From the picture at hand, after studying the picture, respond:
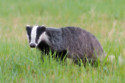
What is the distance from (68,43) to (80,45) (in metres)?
0.24

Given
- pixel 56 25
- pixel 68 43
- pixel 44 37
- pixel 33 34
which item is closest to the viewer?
pixel 33 34

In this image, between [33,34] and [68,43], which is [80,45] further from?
[33,34]

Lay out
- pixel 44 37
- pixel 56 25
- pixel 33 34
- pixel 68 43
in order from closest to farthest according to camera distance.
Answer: pixel 33 34 < pixel 44 37 < pixel 68 43 < pixel 56 25

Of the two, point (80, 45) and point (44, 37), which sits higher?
point (44, 37)

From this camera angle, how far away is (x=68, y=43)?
18.5ft

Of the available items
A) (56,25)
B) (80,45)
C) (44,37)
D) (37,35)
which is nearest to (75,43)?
(80,45)

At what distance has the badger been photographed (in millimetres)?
5387

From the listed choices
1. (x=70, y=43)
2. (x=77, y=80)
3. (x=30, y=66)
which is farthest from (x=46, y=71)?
(x=70, y=43)

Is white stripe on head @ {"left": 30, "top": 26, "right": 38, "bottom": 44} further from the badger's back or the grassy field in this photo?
the badger's back

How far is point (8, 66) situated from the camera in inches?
196

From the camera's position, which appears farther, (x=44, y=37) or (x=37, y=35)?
(x=44, y=37)

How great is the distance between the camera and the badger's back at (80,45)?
554 centimetres

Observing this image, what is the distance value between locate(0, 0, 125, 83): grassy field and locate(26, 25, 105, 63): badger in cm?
26

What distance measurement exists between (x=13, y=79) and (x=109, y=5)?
353 inches
